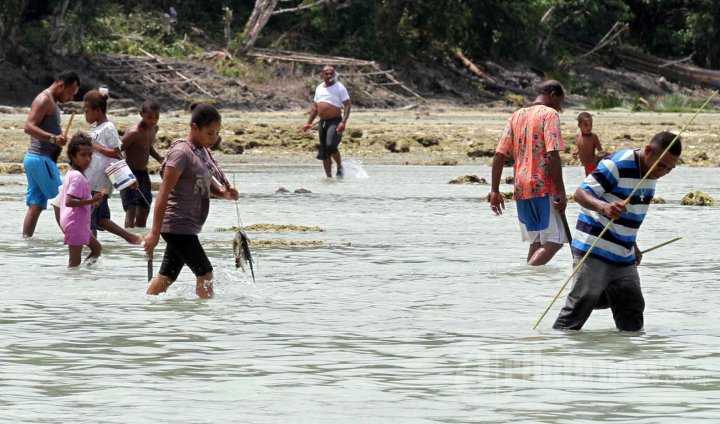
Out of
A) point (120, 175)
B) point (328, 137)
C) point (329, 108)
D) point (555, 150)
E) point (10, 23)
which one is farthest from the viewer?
point (10, 23)

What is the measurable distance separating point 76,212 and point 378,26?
97.7ft

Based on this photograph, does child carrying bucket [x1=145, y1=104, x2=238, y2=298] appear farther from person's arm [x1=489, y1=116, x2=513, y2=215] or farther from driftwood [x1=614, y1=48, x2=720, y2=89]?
driftwood [x1=614, y1=48, x2=720, y2=89]

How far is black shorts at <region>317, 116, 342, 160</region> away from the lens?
2039 centimetres

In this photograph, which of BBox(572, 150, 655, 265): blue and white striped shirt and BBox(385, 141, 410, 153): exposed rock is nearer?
BBox(572, 150, 655, 265): blue and white striped shirt

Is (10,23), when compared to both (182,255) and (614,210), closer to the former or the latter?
(182,255)

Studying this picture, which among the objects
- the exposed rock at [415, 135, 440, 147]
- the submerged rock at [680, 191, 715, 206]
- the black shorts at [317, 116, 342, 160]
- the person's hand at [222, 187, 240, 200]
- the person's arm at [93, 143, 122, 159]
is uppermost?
the person's hand at [222, 187, 240, 200]

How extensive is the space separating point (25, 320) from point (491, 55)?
1404 inches

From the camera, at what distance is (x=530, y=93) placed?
41.5m

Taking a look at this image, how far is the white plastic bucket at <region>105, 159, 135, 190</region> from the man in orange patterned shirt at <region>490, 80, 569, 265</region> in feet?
9.46

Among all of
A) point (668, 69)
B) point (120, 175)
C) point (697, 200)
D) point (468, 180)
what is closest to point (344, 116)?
point (468, 180)

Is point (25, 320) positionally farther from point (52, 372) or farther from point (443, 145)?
point (443, 145)

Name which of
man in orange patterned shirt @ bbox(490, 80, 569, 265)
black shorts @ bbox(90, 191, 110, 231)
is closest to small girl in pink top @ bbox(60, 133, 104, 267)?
black shorts @ bbox(90, 191, 110, 231)

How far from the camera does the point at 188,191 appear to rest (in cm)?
887

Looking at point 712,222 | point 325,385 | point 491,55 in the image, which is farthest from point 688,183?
point 491,55
